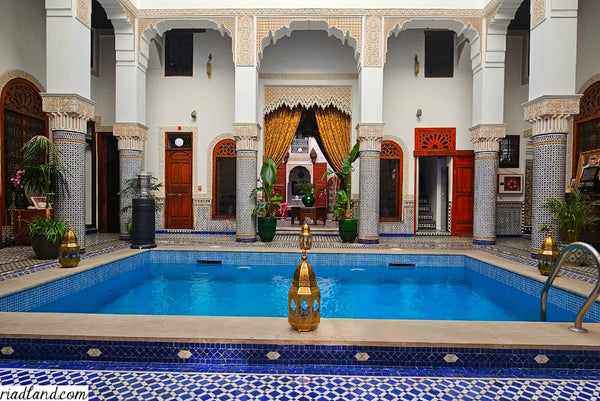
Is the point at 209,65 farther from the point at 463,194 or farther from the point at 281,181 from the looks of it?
the point at 281,181

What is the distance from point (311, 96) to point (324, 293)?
4.39 meters

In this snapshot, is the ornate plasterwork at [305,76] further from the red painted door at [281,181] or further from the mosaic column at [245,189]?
the red painted door at [281,181]

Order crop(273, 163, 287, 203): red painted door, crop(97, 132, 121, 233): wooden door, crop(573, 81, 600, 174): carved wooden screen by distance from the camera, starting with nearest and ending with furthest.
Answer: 1. crop(573, 81, 600, 174): carved wooden screen
2. crop(97, 132, 121, 233): wooden door
3. crop(273, 163, 287, 203): red painted door

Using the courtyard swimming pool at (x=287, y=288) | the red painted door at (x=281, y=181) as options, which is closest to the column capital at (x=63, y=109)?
the courtyard swimming pool at (x=287, y=288)

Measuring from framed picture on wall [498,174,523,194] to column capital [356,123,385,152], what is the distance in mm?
2798

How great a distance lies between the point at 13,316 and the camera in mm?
2314

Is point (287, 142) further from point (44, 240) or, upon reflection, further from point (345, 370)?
point (345, 370)

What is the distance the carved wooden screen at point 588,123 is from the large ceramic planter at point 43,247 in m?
7.17

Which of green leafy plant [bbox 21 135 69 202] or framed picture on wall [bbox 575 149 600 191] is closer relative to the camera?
green leafy plant [bbox 21 135 69 202]

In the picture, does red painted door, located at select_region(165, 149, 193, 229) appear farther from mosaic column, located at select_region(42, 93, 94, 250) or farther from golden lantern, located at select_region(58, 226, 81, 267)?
golden lantern, located at select_region(58, 226, 81, 267)

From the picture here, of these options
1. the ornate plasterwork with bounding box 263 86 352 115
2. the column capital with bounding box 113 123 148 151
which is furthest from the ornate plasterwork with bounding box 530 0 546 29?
the column capital with bounding box 113 123 148 151

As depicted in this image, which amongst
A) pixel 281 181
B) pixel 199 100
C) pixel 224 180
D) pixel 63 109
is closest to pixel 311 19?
pixel 199 100

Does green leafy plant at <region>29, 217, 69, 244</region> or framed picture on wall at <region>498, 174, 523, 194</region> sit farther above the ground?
framed picture on wall at <region>498, 174, 523, 194</region>

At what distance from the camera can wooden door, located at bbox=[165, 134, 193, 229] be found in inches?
286
